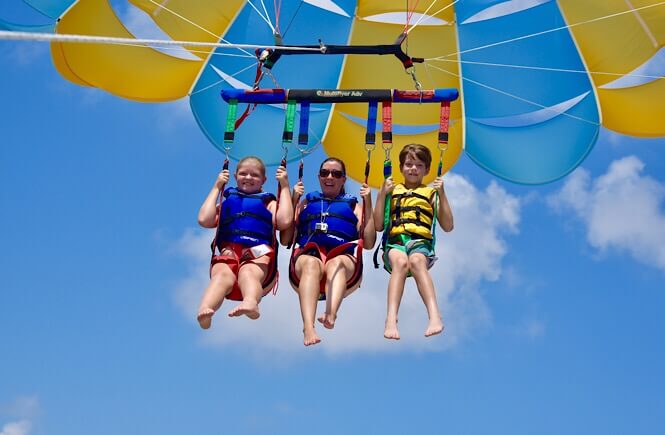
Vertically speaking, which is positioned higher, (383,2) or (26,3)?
(383,2)

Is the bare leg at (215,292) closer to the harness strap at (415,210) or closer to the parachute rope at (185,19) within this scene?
the harness strap at (415,210)

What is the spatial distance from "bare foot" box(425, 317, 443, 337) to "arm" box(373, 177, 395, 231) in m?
0.72

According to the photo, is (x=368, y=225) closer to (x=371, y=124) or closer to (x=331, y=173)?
(x=331, y=173)

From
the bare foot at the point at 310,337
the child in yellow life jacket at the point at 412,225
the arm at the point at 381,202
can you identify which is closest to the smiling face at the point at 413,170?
the child in yellow life jacket at the point at 412,225

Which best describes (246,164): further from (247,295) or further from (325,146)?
(325,146)

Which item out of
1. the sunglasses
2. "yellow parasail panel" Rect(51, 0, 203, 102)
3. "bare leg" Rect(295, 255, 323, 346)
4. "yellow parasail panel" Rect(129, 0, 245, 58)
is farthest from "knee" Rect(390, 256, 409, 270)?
"yellow parasail panel" Rect(129, 0, 245, 58)

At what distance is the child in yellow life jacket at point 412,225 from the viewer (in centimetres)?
535

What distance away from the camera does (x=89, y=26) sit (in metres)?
6.35

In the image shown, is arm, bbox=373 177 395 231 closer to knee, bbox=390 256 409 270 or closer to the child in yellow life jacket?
the child in yellow life jacket

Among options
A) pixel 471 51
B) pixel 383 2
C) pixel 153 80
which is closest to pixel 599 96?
pixel 471 51

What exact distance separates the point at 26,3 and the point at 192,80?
1278 millimetres

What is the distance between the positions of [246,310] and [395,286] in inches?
33.3

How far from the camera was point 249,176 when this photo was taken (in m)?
5.74

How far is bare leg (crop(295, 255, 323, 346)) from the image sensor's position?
16.8 feet
